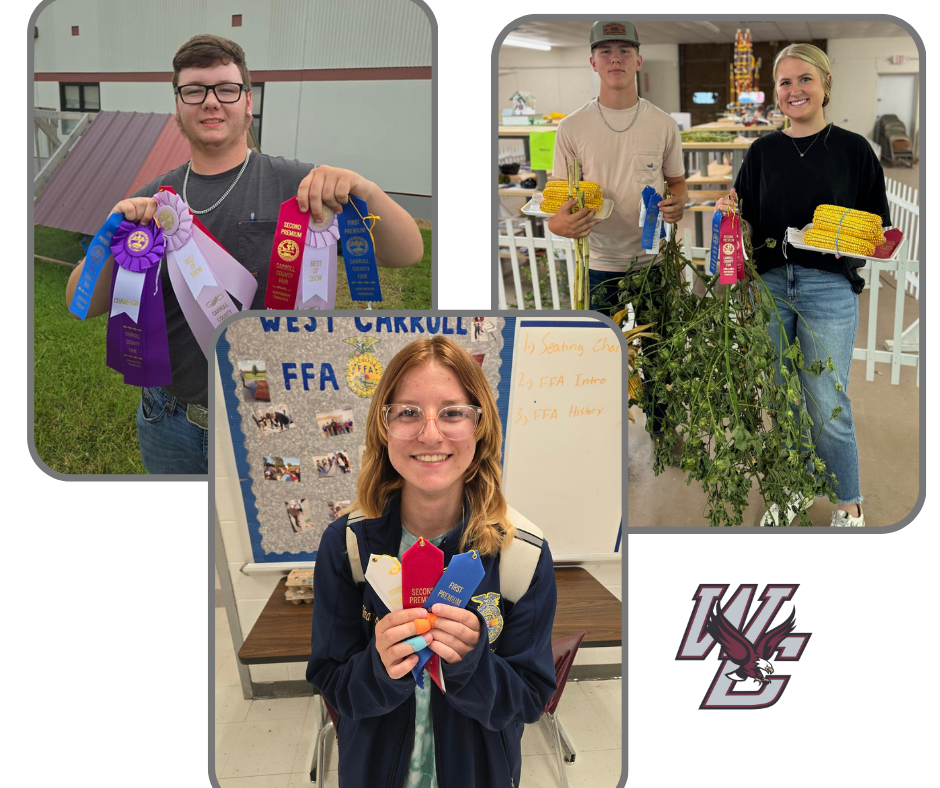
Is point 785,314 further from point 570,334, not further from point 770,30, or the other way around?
point 570,334

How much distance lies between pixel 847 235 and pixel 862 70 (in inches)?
17.0

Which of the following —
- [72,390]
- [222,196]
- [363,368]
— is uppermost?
[222,196]

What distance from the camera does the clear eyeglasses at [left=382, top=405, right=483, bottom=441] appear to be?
2078 mm

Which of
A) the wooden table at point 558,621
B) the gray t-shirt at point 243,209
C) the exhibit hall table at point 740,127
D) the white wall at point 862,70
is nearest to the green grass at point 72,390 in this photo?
the gray t-shirt at point 243,209

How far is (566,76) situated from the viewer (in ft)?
9.02

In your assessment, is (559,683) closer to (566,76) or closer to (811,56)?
(566,76)

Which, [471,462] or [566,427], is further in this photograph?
[566,427]

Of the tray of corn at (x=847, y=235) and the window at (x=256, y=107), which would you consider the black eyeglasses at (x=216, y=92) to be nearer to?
the window at (x=256, y=107)

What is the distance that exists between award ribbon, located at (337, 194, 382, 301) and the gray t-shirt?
0.60ft

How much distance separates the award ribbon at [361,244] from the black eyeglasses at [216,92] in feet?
1.39

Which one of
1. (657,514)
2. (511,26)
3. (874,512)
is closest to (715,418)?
(657,514)

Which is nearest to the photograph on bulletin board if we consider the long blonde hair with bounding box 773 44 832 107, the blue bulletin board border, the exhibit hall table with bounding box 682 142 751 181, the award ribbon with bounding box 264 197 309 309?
the blue bulletin board border

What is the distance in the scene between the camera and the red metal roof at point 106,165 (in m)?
2.75

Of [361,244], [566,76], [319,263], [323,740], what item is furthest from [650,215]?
[323,740]
